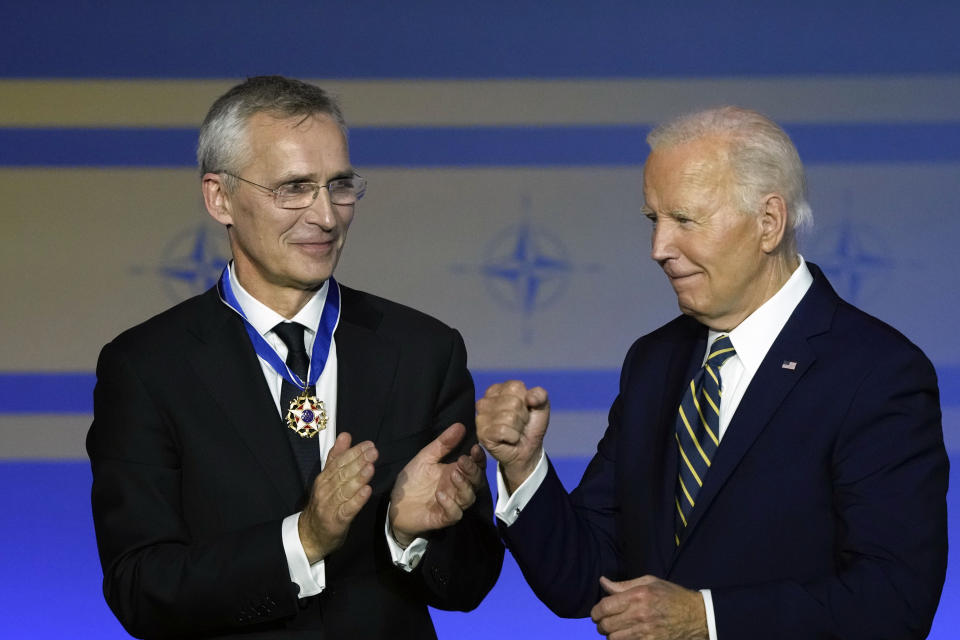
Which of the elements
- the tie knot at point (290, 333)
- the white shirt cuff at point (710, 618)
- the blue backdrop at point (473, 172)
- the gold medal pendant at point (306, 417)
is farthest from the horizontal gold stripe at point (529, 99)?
the white shirt cuff at point (710, 618)

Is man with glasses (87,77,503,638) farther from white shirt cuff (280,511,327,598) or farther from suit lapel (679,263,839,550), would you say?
suit lapel (679,263,839,550)

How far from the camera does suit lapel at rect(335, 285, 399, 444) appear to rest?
239 centimetres

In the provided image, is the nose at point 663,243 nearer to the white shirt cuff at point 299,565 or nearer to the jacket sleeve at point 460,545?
the jacket sleeve at point 460,545

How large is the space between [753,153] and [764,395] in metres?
0.41

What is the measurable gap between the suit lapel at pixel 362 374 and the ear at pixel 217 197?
0.28 metres

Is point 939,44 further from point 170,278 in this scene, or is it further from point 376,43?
point 170,278

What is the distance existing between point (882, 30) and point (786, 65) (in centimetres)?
35

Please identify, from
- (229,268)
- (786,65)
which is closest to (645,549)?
(229,268)

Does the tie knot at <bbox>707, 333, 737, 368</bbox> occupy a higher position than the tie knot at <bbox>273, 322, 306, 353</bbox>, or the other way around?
the tie knot at <bbox>273, 322, 306, 353</bbox>

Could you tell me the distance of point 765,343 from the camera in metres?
2.29

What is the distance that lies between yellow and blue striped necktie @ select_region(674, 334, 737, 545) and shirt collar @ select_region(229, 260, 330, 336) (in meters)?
0.68

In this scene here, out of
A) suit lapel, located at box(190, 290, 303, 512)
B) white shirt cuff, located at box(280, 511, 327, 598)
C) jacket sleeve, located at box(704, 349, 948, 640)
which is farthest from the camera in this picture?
suit lapel, located at box(190, 290, 303, 512)

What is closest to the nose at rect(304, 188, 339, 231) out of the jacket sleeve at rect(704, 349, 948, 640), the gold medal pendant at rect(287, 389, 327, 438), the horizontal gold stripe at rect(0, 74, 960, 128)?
the gold medal pendant at rect(287, 389, 327, 438)

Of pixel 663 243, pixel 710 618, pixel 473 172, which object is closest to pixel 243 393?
pixel 663 243
